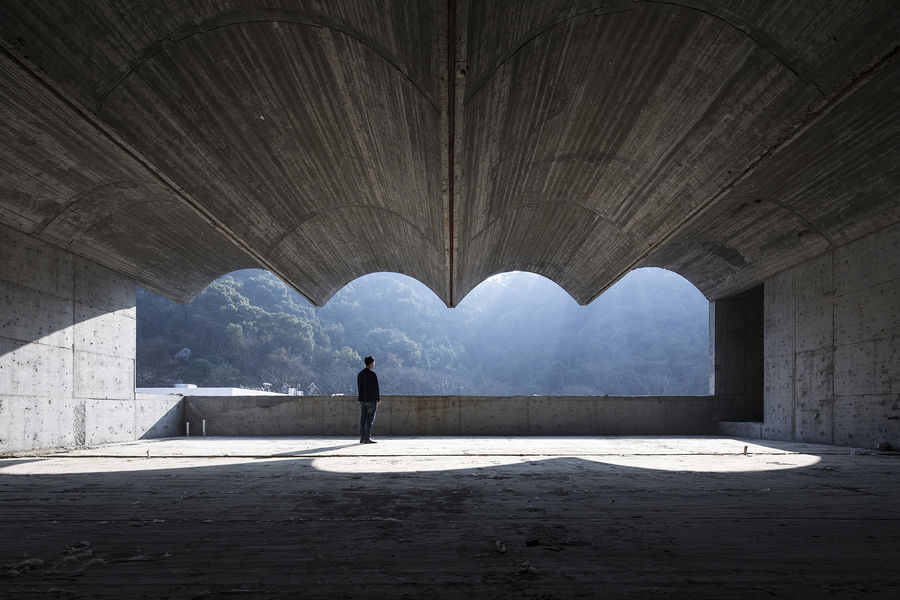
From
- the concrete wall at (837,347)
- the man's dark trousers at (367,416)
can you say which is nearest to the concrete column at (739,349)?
the concrete wall at (837,347)

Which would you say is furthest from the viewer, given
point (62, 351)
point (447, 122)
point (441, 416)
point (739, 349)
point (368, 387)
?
point (739, 349)

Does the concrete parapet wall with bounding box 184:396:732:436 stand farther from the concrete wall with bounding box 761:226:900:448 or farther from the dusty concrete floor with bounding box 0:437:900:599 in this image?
the dusty concrete floor with bounding box 0:437:900:599

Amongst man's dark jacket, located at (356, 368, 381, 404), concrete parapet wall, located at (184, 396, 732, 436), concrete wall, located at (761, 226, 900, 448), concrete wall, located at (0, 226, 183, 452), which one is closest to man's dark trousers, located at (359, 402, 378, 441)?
man's dark jacket, located at (356, 368, 381, 404)

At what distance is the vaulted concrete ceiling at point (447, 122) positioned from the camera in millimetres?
6250

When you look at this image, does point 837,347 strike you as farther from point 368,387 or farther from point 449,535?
point 449,535

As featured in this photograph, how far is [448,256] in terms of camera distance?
14.0m

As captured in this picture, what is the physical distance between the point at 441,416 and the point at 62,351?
9.24 m

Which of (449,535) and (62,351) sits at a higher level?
(62,351)

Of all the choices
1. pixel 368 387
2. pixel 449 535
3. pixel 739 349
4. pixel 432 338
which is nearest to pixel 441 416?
pixel 368 387

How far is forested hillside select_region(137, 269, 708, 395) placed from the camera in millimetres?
67562

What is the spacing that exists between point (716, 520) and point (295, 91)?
7.07 m

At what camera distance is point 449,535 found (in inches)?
130

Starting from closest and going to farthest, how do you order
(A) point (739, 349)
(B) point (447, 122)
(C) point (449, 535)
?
(C) point (449, 535)
(B) point (447, 122)
(A) point (739, 349)

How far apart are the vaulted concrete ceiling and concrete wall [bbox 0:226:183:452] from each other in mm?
610
